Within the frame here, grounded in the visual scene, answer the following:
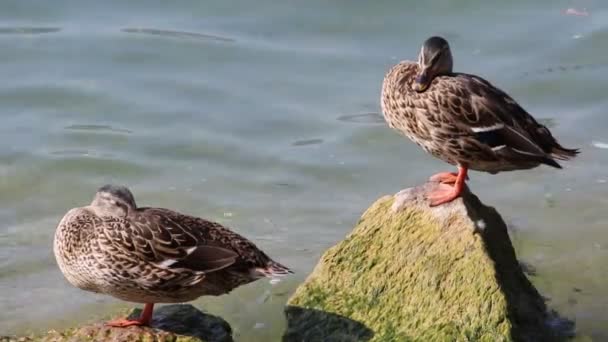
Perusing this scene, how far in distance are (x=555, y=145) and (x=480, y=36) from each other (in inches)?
255

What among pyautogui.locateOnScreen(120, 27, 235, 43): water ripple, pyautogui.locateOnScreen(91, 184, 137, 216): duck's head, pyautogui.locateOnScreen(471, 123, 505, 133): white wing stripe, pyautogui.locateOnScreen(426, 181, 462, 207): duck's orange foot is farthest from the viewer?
pyautogui.locateOnScreen(120, 27, 235, 43): water ripple

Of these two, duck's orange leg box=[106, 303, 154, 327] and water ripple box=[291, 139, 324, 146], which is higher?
water ripple box=[291, 139, 324, 146]

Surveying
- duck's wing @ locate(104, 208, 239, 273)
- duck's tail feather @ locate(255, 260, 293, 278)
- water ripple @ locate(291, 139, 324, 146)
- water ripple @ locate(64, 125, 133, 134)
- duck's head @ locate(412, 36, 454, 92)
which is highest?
duck's head @ locate(412, 36, 454, 92)

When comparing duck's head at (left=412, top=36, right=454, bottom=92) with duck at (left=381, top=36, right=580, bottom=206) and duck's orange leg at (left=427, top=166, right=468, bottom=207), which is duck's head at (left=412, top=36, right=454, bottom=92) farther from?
duck's orange leg at (left=427, top=166, right=468, bottom=207)

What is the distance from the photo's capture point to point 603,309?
810cm

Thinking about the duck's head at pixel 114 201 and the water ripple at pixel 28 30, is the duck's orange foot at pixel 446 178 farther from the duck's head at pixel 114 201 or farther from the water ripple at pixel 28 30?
the water ripple at pixel 28 30

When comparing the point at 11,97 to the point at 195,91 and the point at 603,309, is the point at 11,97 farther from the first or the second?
the point at 603,309

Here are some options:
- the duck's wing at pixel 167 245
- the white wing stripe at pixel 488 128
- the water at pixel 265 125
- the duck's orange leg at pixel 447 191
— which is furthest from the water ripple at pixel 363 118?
the duck's wing at pixel 167 245

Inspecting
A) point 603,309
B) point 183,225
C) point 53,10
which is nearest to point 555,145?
point 603,309

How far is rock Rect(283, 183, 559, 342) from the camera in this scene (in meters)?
7.03

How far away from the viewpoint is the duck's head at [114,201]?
23.6 ft

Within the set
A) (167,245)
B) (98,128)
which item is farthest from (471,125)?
(98,128)

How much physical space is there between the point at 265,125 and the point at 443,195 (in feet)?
15.7

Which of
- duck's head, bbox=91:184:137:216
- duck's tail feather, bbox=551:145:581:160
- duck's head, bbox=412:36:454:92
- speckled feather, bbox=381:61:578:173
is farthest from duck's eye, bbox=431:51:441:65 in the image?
duck's head, bbox=91:184:137:216
